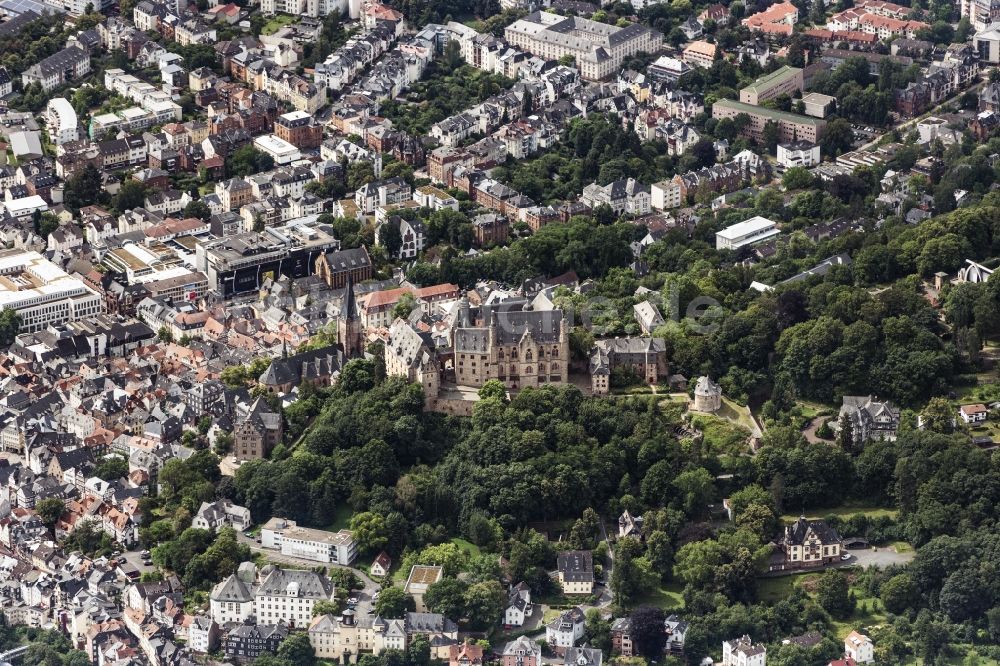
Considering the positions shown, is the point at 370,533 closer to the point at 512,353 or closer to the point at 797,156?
the point at 512,353

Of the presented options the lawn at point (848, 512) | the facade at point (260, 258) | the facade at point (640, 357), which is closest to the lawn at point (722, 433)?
the facade at point (640, 357)

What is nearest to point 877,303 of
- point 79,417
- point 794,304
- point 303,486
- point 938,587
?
point 794,304

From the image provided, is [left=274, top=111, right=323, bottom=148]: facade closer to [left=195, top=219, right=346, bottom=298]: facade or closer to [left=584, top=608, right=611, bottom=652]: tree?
[left=195, top=219, right=346, bottom=298]: facade

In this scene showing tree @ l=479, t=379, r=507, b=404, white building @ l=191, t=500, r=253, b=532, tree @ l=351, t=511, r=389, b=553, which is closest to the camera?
tree @ l=351, t=511, r=389, b=553

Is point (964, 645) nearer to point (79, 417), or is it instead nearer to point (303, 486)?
point (303, 486)

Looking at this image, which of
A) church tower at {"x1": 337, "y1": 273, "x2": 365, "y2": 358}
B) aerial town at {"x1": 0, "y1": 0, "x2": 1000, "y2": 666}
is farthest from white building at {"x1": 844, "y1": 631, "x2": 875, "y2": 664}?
church tower at {"x1": 337, "y1": 273, "x2": 365, "y2": 358}

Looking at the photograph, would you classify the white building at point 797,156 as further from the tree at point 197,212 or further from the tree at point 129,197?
the tree at point 129,197

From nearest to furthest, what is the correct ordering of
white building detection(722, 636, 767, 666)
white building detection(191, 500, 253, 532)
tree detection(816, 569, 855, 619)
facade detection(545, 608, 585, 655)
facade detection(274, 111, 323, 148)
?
white building detection(722, 636, 767, 666) < facade detection(545, 608, 585, 655) < tree detection(816, 569, 855, 619) < white building detection(191, 500, 253, 532) < facade detection(274, 111, 323, 148)
